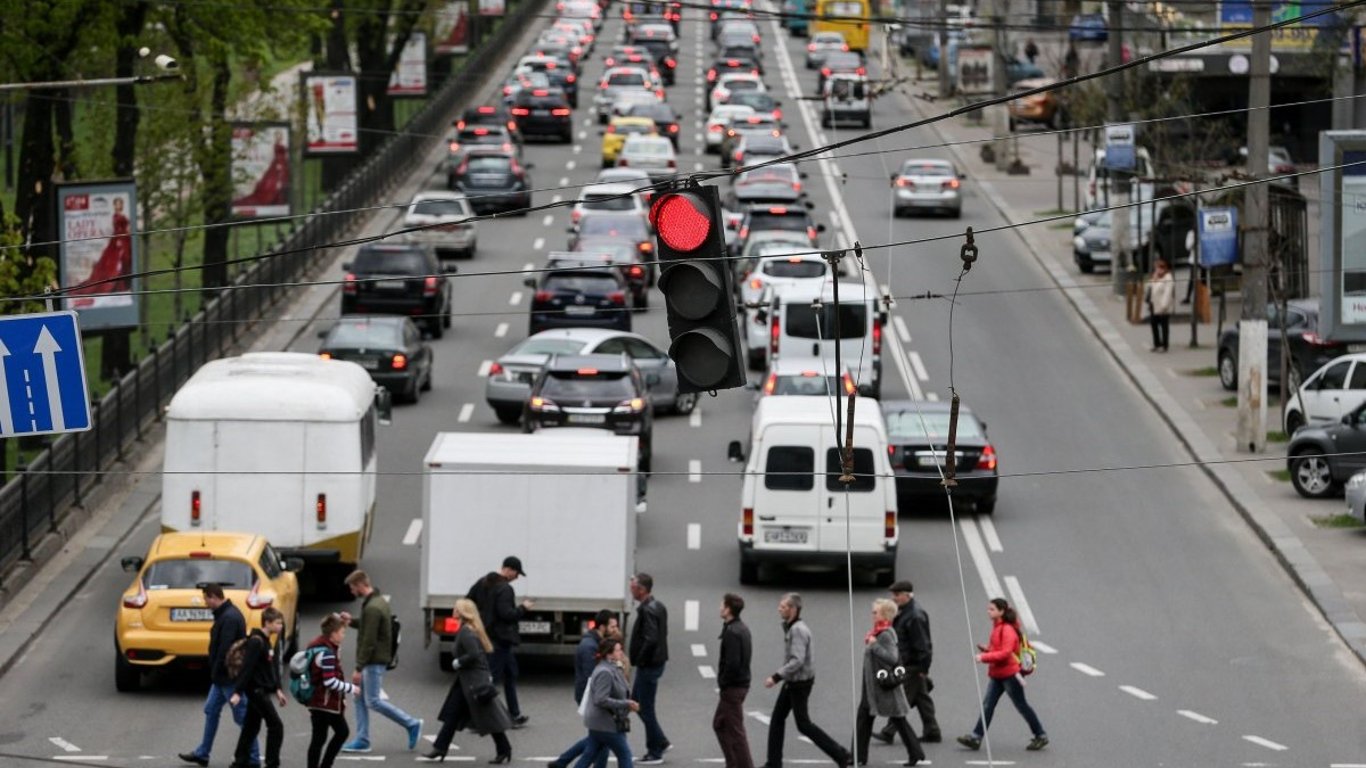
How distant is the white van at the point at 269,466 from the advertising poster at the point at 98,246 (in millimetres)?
6409

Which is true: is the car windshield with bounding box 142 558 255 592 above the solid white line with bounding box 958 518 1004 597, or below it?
above

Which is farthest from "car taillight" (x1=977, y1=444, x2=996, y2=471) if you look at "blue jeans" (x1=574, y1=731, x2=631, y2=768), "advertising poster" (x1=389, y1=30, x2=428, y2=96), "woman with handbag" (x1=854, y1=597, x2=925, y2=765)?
"advertising poster" (x1=389, y1=30, x2=428, y2=96)

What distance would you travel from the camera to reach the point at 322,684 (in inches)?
821

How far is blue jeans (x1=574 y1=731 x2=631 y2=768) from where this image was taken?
808 inches

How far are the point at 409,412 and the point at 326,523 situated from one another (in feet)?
38.2

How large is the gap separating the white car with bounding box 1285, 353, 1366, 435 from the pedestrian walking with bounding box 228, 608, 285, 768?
18.5 meters

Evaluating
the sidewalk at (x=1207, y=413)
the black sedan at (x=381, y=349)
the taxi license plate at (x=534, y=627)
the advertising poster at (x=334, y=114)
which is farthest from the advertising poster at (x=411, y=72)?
the taxi license plate at (x=534, y=627)

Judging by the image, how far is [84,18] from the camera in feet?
129

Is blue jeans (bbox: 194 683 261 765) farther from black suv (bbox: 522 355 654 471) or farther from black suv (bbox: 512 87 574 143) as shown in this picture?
black suv (bbox: 512 87 574 143)

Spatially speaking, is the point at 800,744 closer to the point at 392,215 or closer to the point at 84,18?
the point at 84,18

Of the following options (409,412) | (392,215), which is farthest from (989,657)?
(392,215)

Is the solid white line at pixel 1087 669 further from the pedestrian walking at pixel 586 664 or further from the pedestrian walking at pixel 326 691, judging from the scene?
the pedestrian walking at pixel 326 691

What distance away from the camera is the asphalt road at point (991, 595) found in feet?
74.7

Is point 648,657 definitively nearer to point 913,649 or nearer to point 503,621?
point 503,621
